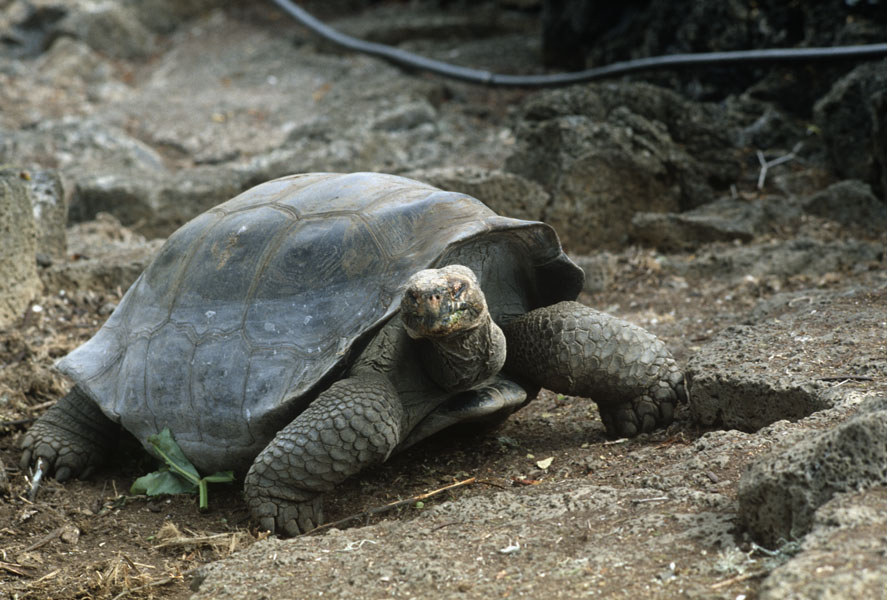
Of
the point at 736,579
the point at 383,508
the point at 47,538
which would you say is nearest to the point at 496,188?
the point at 383,508

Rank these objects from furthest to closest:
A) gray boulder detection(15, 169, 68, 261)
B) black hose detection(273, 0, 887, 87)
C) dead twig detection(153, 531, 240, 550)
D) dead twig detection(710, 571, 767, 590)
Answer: black hose detection(273, 0, 887, 87), gray boulder detection(15, 169, 68, 261), dead twig detection(153, 531, 240, 550), dead twig detection(710, 571, 767, 590)

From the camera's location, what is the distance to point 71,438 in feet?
11.0

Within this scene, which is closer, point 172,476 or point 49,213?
point 172,476

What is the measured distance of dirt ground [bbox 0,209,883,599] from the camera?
2.40 meters

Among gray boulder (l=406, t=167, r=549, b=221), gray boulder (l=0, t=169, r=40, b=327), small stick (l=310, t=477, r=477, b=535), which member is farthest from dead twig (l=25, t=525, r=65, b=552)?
gray boulder (l=406, t=167, r=549, b=221)

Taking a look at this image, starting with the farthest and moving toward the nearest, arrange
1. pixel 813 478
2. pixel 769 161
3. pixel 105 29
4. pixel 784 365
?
1. pixel 105 29
2. pixel 769 161
3. pixel 784 365
4. pixel 813 478

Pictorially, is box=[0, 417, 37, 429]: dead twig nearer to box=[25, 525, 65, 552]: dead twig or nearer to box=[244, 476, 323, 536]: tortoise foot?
box=[25, 525, 65, 552]: dead twig

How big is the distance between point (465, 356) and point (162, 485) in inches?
45.5

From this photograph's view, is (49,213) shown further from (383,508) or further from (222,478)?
(383,508)

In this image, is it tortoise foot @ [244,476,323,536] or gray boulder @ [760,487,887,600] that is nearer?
gray boulder @ [760,487,887,600]

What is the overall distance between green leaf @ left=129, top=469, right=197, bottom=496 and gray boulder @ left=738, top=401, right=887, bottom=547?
1892mm

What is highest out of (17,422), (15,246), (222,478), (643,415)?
(15,246)

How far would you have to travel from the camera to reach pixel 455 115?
743 centimetres

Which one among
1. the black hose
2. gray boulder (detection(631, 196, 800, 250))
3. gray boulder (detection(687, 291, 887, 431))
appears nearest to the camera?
gray boulder (detection(687, 291, 887, 431))
